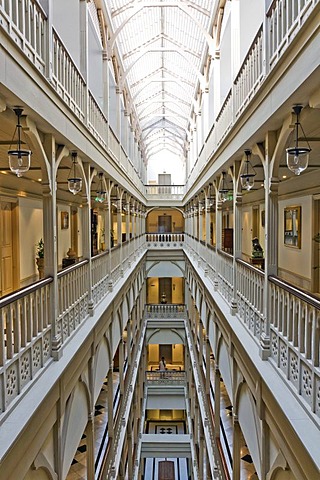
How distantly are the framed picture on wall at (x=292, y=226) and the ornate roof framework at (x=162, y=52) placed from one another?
4.64m

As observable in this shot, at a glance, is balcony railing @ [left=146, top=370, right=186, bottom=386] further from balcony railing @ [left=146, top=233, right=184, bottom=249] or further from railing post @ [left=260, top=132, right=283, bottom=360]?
railing post @ [left=260, top=132, right=283, bottom=360]

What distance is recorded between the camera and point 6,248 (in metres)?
10.0

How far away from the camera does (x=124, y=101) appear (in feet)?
51.8

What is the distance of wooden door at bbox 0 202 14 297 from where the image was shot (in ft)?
31.8

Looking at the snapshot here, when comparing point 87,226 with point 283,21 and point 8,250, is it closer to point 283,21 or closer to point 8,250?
point 8,250

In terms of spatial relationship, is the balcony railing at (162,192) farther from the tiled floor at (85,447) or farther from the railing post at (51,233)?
the railing post at (51,233)

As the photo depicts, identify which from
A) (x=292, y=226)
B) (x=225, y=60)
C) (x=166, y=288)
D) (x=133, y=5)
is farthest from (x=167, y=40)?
(x=166, y=288)

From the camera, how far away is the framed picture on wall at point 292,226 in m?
10.4

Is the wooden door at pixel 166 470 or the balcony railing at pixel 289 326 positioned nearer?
the balcony railing at pixel 289 326

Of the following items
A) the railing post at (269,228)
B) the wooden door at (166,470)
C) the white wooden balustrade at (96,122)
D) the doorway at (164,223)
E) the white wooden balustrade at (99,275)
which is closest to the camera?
the railing post at (269,228)

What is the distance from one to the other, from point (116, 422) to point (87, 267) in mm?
5783

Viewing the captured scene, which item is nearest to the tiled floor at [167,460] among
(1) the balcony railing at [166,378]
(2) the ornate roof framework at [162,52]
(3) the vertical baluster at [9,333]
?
(1) the balcony railing at [166,378]

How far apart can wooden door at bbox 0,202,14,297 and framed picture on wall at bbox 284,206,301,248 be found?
730 centimetres

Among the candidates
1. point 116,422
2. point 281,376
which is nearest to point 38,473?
point 281,376
